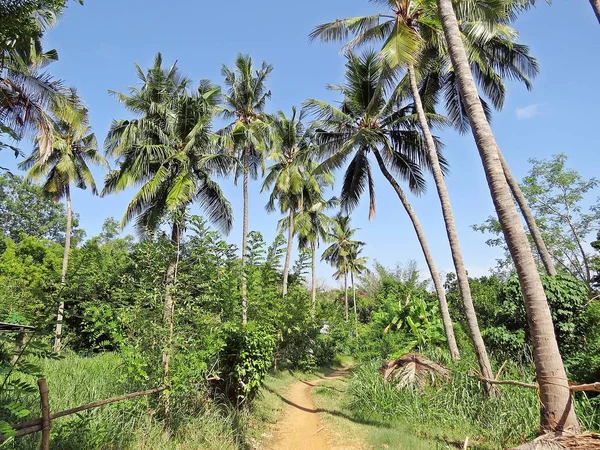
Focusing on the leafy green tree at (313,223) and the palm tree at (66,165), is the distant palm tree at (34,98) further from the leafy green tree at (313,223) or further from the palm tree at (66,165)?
the leafy green tree at (313,223)

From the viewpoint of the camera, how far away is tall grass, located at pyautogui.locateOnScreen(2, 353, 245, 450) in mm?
4086

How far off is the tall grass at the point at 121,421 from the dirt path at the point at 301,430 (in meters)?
1.03

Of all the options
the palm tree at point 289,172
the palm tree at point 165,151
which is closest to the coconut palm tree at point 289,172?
the palm tree at point 289,172

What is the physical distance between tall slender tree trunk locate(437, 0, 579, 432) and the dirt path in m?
4.35

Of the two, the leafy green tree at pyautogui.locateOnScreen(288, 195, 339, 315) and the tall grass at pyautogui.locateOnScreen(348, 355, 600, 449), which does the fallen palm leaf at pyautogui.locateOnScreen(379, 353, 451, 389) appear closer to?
the tall grass at pyautogui.locateOnScreen(348, 355, 600, 449)

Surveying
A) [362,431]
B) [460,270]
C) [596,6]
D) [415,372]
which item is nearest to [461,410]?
[415,372]

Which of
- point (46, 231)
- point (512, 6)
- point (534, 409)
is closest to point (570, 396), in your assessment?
point (534, 409)

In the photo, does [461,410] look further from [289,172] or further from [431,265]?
[289,172]

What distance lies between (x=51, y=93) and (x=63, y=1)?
8080mm

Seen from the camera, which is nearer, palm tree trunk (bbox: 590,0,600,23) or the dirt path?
palm tree trunk (bbox: 590,0,600,23)

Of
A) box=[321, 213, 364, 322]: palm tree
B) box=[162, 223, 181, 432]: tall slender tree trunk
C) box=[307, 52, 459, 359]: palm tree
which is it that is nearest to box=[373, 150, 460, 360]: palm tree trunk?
box=[307, 52, 459, 359]: palm tree

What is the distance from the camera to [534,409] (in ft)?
21.4

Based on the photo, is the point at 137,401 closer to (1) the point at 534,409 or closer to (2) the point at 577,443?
(2) the point at 577,443

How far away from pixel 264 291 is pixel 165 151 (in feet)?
31.4
